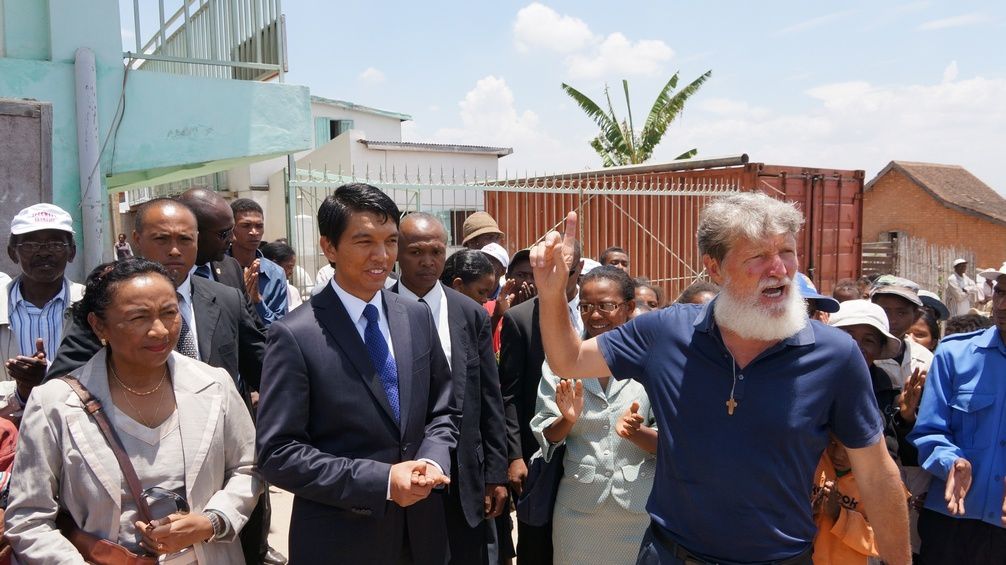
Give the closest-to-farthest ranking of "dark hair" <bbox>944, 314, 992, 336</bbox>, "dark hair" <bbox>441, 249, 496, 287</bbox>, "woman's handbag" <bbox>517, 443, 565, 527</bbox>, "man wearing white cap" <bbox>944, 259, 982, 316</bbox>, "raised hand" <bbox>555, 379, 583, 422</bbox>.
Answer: "raised hand" <bbox>555, 379, 583, 422</bbox> < "woman's handbag" <bbox>517, 443, 565, 527</bbox> < "dark hair" <bbox>441, 249, 496, 287</bbox> < "dark hair" <bbox>944, 314, 992, 336</bbox> < "man wearing white cap" <bbox>944, 259, 982, 316</bbox>

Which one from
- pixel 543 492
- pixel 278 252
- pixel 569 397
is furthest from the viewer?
pixel 278 252

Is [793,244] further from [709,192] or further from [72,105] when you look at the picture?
[709,192]

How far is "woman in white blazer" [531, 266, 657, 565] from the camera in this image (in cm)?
290

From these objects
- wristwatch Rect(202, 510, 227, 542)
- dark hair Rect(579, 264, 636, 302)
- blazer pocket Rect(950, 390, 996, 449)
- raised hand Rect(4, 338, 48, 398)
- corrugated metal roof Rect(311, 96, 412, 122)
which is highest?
corrugated metal roof Rect(311, 96, 412, 122)

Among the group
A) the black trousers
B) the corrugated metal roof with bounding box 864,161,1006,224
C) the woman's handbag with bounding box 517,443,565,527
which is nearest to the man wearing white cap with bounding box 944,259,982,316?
the corrugated metal roof with bounding box 864,161,1006,224

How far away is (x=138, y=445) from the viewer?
2.26 m

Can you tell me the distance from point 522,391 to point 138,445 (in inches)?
66.8

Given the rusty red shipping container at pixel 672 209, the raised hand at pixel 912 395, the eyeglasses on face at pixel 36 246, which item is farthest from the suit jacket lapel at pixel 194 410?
the rusty red shipping container at pixel 672 209

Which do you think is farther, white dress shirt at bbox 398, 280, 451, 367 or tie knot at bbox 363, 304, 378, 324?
white dress shirt at bbox 398, 280, 451, 367

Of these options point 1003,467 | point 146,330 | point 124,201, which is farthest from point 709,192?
point 124,201

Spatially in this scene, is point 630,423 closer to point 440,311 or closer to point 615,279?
point 615,279

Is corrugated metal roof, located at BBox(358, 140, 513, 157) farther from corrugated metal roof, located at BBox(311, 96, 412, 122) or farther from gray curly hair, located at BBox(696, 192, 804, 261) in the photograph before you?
gray curly hair, located at BBox(696, 192, 804, 261)

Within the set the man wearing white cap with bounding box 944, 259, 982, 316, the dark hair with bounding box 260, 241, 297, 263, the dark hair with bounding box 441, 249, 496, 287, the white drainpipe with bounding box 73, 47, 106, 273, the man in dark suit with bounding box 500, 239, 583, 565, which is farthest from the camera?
the man wearing white cap with bounding box 944, 259, 982, 316

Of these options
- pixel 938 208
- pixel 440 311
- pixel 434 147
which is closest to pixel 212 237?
pixel 440 311
